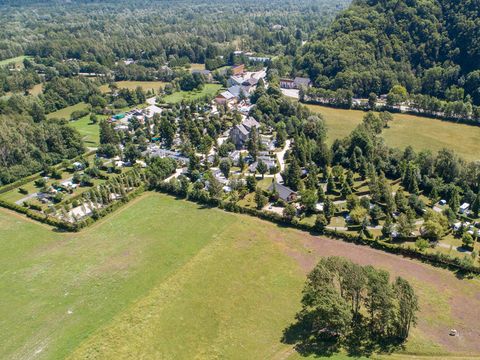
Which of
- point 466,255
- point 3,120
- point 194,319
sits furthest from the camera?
point 3,120

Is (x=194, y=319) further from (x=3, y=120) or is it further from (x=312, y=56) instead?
(x=312, y=56)

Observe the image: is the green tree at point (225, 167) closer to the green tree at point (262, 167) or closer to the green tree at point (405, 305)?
the green tree at point (262, 167)

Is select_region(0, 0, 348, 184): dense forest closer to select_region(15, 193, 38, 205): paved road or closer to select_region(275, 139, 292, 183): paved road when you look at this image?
select_region(15, 193, 38, 205): paved road

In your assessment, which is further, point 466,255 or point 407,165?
point 407,165

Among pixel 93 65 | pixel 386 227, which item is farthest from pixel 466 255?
pixel 93 65

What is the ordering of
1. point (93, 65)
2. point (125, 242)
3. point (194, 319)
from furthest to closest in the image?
point (93, 65) → point (125, 242) → point (194, 319)

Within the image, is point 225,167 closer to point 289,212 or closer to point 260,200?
point 260,200

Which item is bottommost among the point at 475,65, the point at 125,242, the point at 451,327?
the point at 125,242

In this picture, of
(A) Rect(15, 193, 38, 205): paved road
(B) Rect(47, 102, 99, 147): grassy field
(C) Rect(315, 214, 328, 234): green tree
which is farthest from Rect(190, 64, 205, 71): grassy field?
(C) Rect(315, 214, 328, 234): green tree
